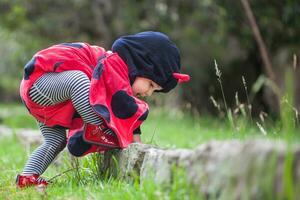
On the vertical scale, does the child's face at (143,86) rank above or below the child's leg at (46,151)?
above

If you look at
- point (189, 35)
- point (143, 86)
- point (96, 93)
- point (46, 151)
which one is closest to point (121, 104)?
point (96, 93)

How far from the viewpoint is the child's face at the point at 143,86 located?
3985 mm

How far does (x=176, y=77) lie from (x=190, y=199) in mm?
1487

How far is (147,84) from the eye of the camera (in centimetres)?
→ 405

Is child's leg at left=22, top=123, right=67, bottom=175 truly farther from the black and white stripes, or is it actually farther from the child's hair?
the child's hair

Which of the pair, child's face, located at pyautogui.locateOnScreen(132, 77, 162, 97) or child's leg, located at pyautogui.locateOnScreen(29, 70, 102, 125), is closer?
child's leg, located at pyautogui.locateOnScreen(29, 70, 102, 125)

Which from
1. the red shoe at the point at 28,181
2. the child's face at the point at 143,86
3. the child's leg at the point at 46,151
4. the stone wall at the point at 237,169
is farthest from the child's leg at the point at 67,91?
the stone wall at the point at 237,169

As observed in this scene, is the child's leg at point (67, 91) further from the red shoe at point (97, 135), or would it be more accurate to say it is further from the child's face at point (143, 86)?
the child's face at point (143, 86)

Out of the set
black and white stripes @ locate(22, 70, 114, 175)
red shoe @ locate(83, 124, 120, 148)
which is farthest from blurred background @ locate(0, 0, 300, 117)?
red shoe @ locate(83, 124, 120, 148)

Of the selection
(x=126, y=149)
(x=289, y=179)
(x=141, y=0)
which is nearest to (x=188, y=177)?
(x=289, y=179)

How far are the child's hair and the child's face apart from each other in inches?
1.6

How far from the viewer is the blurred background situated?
11641 millimetres

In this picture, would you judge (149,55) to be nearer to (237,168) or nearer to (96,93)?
(96,93)

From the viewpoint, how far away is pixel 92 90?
3703 mm
